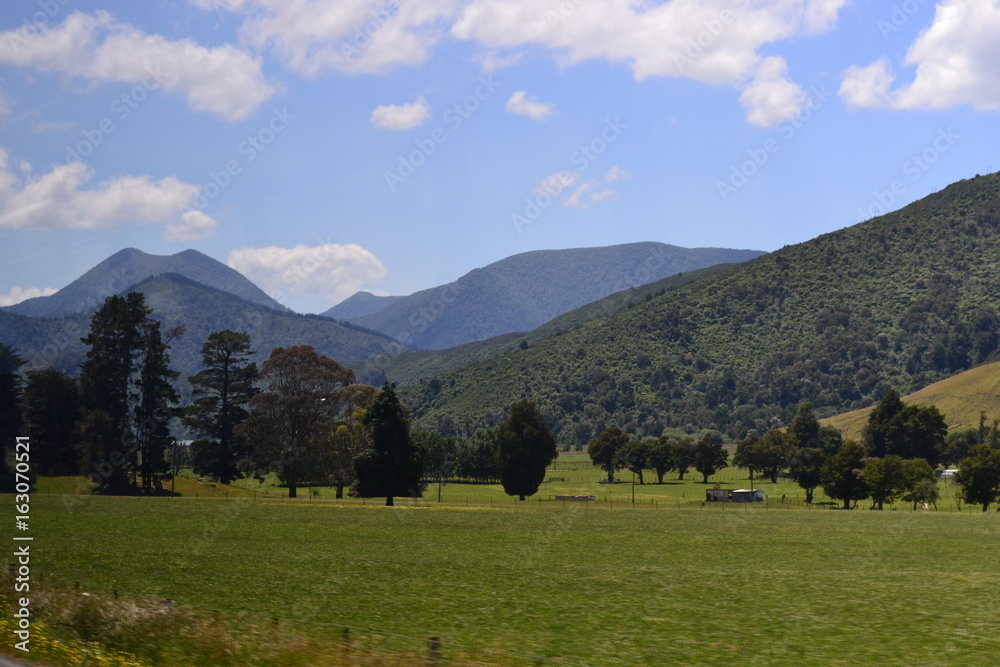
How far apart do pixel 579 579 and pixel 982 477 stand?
80.4 meters

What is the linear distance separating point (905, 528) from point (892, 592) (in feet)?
137

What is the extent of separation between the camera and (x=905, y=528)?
7438 cm

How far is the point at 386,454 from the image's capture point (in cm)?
9162

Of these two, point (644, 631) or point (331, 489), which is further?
point (331, 489)

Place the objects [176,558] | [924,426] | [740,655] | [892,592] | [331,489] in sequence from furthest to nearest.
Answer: [924,426], [331,489], [176,558], [892,592], [740,655]

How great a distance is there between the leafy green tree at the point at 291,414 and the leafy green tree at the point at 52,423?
58.3 ft

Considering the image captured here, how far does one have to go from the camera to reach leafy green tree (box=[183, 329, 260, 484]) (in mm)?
112062

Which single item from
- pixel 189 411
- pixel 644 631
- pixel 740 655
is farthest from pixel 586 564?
pixel 189 411

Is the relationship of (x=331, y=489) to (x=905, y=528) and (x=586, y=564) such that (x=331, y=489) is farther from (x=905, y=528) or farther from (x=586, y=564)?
(x=586, y=564)

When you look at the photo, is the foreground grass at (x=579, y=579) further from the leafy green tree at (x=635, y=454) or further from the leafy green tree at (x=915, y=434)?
the leafy green tree at (x=635, y=454)

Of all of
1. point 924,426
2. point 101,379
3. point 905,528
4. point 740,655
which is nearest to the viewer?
point 740,655

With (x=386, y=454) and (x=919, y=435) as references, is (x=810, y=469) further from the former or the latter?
(x=386, y=454)

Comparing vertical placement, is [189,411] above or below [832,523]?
above

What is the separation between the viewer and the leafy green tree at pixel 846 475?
10875 centimetres
